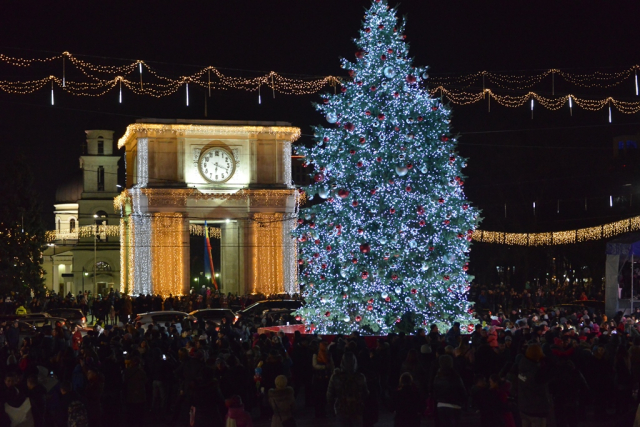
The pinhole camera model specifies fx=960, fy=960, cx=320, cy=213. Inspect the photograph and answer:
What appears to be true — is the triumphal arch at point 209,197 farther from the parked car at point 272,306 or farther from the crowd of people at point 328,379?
the crowd of people at point 328,379

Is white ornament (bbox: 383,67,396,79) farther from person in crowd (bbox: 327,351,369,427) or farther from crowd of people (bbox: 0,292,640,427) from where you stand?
person in crowd (bbox: 327,351,369,427)

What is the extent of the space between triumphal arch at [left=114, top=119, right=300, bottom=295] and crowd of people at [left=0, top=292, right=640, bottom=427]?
30.5 m

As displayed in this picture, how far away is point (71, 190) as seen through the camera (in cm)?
9475

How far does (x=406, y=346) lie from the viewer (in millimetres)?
20109

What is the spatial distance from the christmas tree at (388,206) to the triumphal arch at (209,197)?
29.6 m

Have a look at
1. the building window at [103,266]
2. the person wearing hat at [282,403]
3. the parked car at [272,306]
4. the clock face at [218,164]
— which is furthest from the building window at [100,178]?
the person wearing hat at [282,403]

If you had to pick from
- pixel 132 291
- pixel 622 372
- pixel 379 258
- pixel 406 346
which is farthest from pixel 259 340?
pixel 132 291

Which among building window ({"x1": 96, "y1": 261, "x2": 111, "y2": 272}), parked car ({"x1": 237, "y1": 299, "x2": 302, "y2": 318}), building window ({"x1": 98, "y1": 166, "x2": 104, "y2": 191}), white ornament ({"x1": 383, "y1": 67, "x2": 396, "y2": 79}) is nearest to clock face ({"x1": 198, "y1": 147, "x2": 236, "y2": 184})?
parked car ({"x1": 237, "y1": 299, "x2": 302, "y2": 318})

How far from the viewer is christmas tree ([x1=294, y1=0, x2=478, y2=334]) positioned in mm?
25188

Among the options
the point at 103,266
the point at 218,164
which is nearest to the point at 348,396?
the point at 218,164

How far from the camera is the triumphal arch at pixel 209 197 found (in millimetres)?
54656

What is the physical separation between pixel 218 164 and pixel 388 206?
3230 centimetres

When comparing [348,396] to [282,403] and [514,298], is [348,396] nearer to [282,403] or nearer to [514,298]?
[282,403]

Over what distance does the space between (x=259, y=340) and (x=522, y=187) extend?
41.8 metres
